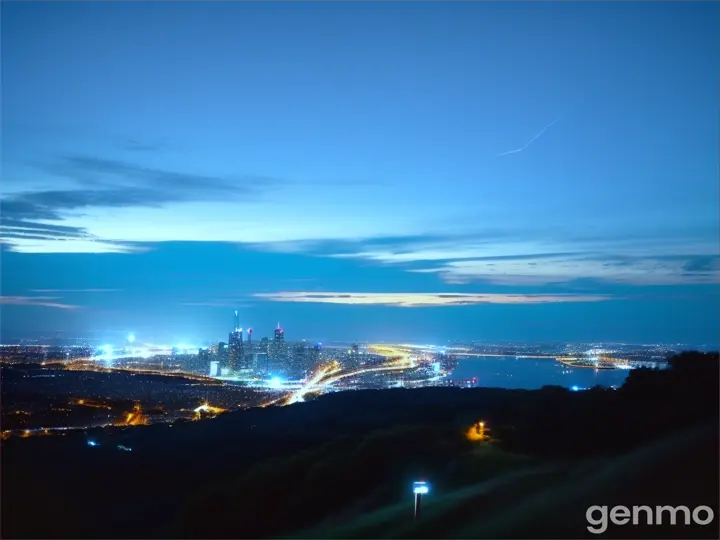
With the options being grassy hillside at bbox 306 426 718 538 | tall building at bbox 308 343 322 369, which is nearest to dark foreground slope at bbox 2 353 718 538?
grassy hillside at bbox 306 426 718 538

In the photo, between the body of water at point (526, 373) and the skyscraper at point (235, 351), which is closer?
the body of water at point (526, 373)

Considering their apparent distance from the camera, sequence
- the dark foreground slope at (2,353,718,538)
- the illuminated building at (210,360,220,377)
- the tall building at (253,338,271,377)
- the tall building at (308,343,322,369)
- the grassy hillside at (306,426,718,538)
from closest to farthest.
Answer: the grassy hillside at (306,426,718,538), the dark foreground slope at (2,353,718,538), the illuminated building at (210,360,220,377), the tall building at (253,338,271,377), the tall building at (308,343,322,369)

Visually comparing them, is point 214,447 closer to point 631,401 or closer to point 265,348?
point 631,401

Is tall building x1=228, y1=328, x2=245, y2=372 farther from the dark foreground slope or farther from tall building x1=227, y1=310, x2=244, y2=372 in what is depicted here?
the dark foreground slope

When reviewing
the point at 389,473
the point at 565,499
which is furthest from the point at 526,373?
the point at 565,499

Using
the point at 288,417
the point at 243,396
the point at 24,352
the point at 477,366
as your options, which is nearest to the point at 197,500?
the point at 288,417

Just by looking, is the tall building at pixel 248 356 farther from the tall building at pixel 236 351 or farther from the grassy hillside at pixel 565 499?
the grassy hillside at pixel 565 499

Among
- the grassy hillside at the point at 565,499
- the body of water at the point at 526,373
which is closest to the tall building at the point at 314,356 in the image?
the body of water at the point at 526,373
